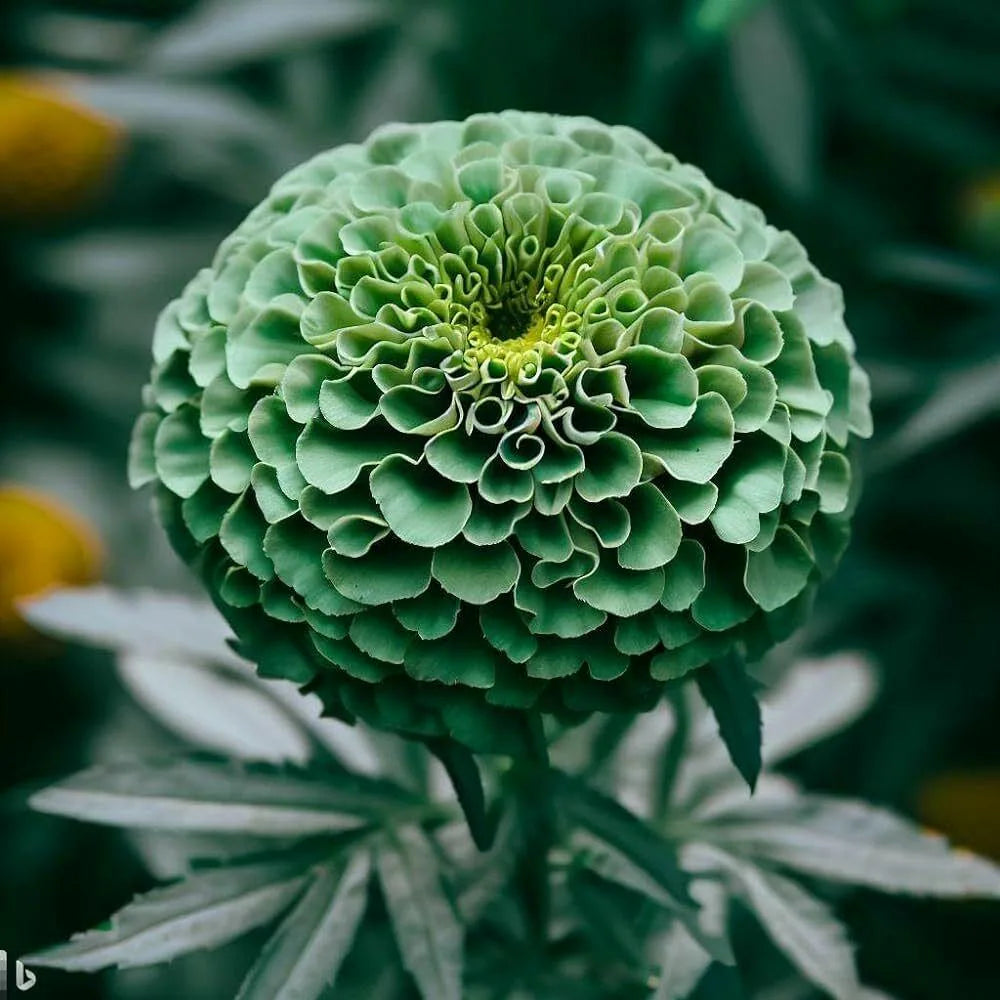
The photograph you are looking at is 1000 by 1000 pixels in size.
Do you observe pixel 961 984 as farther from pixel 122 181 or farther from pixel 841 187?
pixel 122 181

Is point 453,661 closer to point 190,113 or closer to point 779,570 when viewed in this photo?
point 779,570

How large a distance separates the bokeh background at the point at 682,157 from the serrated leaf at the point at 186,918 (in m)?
0.37

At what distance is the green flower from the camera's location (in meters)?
0.61

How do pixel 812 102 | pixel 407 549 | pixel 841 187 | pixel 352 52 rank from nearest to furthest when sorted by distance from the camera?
1. pixel 407 549
2. pixel 812 102
3. pixel 841 187
4. pixel 352 52

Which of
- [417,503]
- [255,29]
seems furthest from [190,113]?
[417,503]

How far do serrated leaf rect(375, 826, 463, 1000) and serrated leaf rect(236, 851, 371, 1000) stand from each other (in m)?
A: 0.02

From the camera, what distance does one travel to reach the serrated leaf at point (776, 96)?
3.85 ft

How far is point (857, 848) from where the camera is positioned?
858mm

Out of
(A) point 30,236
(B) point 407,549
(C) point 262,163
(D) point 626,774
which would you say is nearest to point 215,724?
(D) point 626,774

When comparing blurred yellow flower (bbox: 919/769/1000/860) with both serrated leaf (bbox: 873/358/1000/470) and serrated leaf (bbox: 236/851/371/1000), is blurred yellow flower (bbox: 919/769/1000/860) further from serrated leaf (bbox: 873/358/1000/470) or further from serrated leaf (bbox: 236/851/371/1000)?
serrated leaf (bbox: 236/851/371/1000)

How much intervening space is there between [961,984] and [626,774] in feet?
1.87

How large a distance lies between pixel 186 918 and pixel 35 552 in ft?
2.17

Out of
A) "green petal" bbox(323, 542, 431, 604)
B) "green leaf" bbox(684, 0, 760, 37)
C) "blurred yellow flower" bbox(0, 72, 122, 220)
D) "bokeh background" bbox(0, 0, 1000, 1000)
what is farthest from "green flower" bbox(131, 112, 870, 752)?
"blurred yellow flower" bbox(0, 72, 122, 220)

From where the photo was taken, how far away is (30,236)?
5.26 ft
